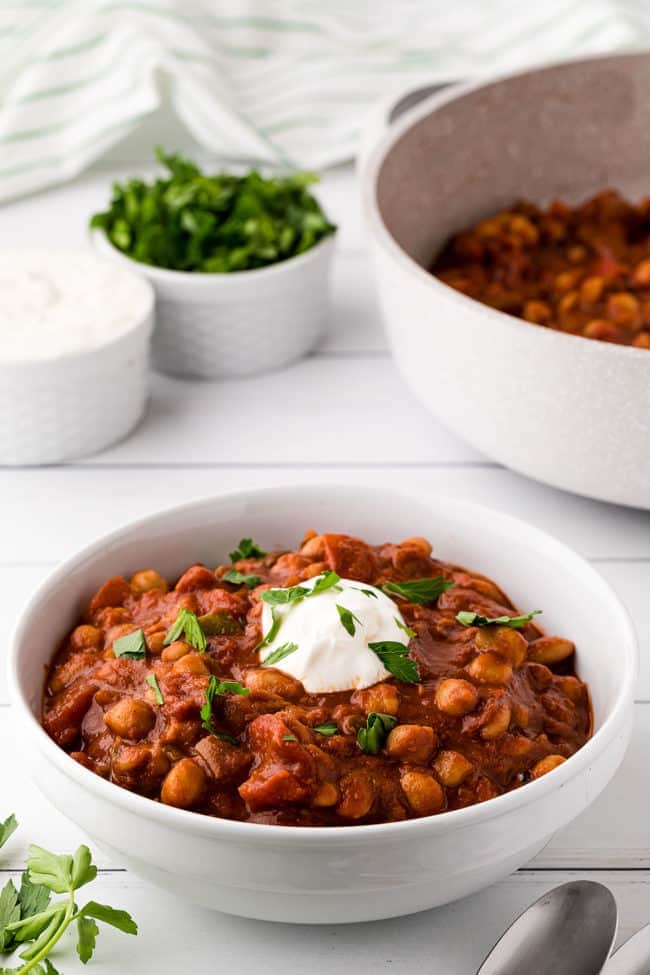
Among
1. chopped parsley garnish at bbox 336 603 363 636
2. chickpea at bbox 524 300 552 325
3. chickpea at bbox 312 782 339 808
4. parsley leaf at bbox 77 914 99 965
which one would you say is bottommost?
chickpea at bbox 524 300 552 325

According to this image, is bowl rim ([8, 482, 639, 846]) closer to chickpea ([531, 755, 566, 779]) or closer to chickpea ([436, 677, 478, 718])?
chickpea ([531, 755, 566, 779])

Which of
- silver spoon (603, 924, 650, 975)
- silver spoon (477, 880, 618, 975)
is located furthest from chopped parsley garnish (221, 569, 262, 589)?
silver spoon (603, 924, 650, 975)

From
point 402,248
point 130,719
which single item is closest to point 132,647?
point 130,719

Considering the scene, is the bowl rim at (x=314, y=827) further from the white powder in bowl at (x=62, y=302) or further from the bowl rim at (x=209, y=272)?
the bowl rim at (x=209, y=272)

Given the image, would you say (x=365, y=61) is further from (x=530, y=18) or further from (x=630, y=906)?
(x=630, y=906)

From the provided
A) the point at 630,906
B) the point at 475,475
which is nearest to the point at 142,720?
the point at 630,906

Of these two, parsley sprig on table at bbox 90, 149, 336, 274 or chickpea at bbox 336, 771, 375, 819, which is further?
parsley sprig on table at bbox 90, 149, 336, 274
